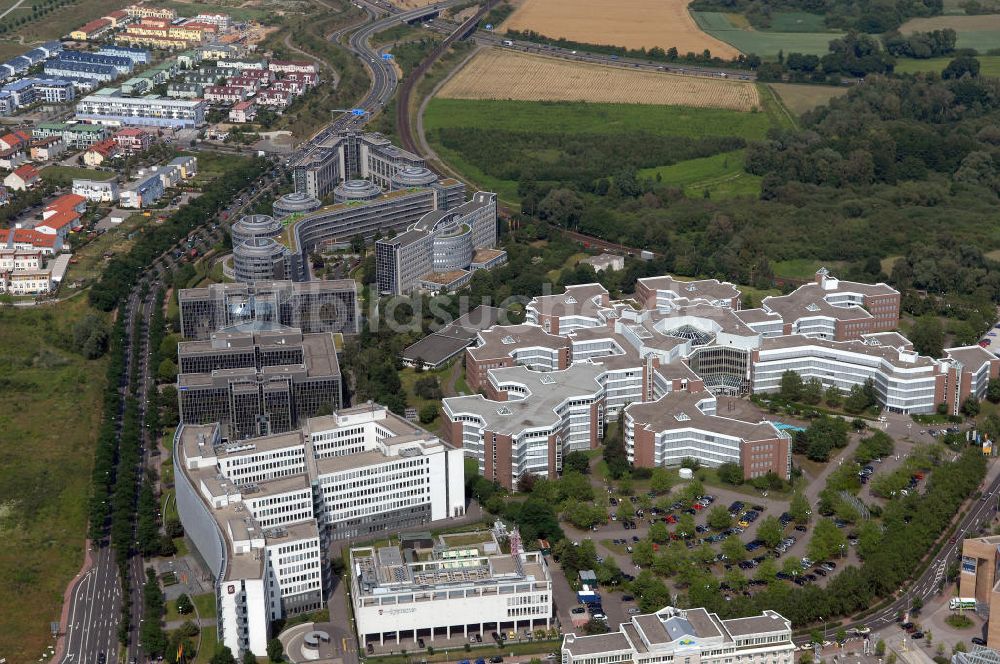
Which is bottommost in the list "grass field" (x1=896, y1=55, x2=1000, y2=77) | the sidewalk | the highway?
the highway

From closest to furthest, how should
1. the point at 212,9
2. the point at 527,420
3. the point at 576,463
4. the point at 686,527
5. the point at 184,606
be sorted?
the point at 184,606, the point at 686,527, the point at 527,420, the point at 576,463, the point at 212,9

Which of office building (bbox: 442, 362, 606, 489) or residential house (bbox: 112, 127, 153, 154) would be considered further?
residential house (bbox: 112, 127, 153, 154)

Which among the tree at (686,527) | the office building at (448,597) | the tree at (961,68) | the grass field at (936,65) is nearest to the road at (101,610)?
the office building at (448,597)

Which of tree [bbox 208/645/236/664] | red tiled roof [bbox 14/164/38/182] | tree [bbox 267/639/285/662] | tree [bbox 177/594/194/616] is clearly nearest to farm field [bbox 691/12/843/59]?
red tiled roof [bbox 14/164/38/182]

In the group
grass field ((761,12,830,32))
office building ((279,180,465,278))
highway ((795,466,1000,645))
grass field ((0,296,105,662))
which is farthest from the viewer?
grass field ((761,12,830,32))

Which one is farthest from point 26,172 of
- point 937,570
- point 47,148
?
point 937,570

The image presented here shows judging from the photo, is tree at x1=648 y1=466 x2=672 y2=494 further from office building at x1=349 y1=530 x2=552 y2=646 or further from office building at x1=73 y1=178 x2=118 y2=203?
office building at x1=73 y1=178 x2=118 y2=203

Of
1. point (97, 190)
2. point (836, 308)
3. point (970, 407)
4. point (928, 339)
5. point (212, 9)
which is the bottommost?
point (970, 407)

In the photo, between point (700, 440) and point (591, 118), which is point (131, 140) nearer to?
point (591, 118)

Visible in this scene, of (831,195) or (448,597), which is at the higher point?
(448,597)
